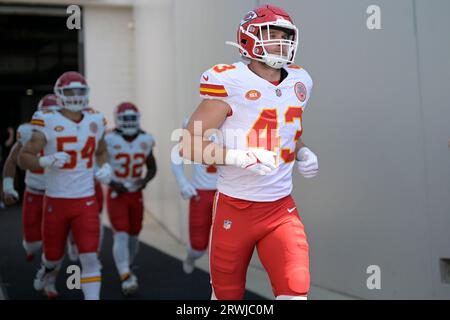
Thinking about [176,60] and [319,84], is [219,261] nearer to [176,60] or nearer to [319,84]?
[319,84]

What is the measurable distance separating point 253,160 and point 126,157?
3277 mm

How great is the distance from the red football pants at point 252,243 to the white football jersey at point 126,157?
297 centimetres

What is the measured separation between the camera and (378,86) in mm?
4266

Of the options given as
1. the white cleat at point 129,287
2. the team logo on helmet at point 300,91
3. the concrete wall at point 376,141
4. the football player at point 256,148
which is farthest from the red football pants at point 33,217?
the team logo on helmet at point 300,91

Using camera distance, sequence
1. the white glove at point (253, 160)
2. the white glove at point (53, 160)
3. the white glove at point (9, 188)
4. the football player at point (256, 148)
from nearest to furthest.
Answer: the white glove at point (253, 160) → the football player at point (256, 148) → the white glove at point (53, 160) → the white glove at point (9, 188)

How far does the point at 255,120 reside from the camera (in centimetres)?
283

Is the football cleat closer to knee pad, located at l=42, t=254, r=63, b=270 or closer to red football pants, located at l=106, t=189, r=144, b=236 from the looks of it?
knee pad, located at l=42, t=254, r=63, b=270

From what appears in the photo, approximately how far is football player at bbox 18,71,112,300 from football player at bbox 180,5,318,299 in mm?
1768

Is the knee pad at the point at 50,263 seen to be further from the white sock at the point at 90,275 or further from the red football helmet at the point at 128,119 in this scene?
the red football helmet at the point at 128,119

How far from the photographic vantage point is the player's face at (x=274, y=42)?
286cm

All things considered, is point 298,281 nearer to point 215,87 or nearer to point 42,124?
point 215,87

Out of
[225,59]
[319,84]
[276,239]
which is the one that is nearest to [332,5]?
[319,84]

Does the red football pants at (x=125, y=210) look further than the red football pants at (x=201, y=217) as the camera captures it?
Yes

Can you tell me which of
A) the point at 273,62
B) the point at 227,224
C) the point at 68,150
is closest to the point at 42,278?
the point at 68,150
